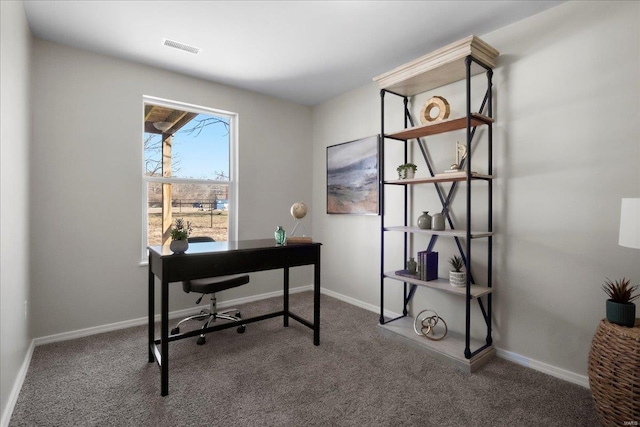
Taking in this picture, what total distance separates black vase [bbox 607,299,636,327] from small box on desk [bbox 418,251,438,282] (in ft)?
4.12

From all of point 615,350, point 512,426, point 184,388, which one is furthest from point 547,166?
point 184,388

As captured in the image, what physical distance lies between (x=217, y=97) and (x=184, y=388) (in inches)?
120

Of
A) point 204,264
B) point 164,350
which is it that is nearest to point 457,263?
point 204,264

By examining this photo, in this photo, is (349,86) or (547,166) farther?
(349,86)

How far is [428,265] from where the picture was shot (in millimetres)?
2809

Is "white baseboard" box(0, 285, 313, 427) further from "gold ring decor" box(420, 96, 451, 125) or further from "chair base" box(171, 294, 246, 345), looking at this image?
"gold ring decor" box(420, 96, 451, 125)

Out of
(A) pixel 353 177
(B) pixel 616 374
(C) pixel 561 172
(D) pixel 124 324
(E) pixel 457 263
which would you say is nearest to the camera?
(B) pixel 616 374

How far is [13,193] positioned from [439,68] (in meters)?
3.18

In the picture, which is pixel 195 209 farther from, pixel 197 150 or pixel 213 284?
pixel 213 284

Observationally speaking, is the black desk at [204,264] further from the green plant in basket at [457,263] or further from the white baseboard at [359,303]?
the green plant in basket at [457,263]

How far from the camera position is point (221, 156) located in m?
3.88

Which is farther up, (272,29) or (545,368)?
(272,29)

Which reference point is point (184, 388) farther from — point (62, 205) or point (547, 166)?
point (547, 166)

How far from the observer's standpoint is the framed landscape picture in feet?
12.0
